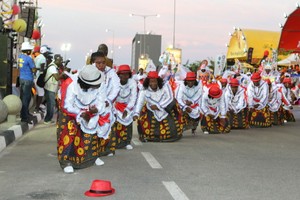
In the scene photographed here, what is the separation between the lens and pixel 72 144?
761cm

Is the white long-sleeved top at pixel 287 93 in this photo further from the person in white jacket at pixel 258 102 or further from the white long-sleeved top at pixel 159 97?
the white long-sleeved top at pixel 159 97

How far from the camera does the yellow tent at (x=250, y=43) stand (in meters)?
47.2

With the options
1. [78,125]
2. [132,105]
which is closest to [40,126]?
[132,105]

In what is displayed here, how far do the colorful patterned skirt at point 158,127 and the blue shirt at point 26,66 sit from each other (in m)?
3.42

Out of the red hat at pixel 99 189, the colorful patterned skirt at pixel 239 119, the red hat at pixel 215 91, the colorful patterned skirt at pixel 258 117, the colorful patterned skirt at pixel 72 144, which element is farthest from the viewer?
the colorful patterned skirt at pixel 258 117

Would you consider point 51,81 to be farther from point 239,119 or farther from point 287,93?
point 287,93

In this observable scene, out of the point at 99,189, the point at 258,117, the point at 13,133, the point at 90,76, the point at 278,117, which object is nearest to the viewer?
the point at 99,189

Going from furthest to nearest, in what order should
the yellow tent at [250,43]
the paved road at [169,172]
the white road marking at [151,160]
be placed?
the yellow tent at [250,43] → the white road marking at [151,160] → the paved road at [169,172]

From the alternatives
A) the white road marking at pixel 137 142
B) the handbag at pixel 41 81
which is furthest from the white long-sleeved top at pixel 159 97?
the handbag at pixel 41 81

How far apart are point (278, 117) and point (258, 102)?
199 centimetres

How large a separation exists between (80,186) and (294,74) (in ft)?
85.2

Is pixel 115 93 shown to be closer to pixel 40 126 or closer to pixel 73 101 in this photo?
pixel 73 101

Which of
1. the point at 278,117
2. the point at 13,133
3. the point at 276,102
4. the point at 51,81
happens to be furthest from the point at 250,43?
the point at 13,133

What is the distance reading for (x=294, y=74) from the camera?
31.0 m
